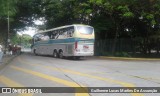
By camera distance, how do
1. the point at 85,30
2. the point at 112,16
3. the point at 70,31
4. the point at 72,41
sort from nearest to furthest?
the point at 72,41 → the point at 85,30 → the point at 70,31 → the point at 112,16

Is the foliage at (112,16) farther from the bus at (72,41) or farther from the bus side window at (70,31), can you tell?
the bus side window at (70,31)

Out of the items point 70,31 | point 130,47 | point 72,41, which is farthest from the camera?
point 130,47

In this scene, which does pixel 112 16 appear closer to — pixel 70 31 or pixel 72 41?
pixel 70 31

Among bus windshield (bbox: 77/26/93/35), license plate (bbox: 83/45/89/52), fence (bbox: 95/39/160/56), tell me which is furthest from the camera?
fence (bbox: 95/39/160/56)

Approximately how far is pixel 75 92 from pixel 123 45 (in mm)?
26898

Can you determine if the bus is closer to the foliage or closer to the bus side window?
the bus side window

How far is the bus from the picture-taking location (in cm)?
Result: 3012

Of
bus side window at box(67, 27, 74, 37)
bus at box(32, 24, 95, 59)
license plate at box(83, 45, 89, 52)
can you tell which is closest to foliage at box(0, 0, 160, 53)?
bus at box(32, 24, 95, 59)

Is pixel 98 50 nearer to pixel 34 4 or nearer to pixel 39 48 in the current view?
pixel 39 48

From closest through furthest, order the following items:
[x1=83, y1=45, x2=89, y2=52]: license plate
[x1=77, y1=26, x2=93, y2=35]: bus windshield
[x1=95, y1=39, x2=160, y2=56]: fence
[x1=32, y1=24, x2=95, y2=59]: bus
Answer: [x1=32, y1=24, x2=95, y2=59]: bus, [x1=77, y1=26, x2=93, y2=35]: bus windshield, [x1=83, y1=45, x2=89, y2=52]: license plate, [x1=95, y1=39, x2=160, y2=56]: fence

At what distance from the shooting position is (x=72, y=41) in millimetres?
30484

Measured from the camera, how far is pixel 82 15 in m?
36.9

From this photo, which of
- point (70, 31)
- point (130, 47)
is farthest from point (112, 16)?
point (70, 31)

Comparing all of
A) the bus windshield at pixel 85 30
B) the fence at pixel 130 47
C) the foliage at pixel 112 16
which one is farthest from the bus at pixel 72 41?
the fence at pixel 130 47
